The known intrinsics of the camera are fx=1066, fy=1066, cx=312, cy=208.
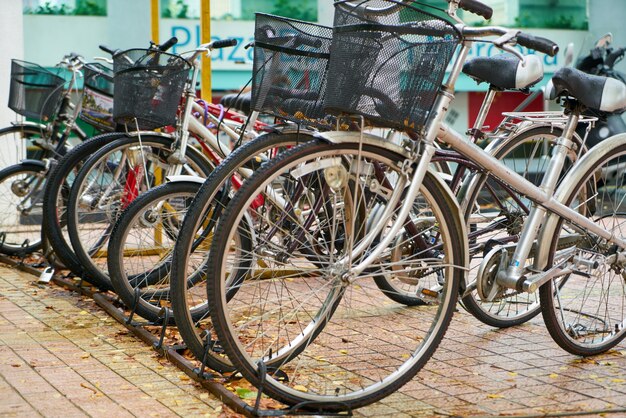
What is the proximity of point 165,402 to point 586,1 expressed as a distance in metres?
17.6

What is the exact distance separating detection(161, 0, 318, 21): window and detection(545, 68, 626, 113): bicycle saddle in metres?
12.8

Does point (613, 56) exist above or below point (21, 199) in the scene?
above

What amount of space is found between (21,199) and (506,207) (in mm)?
4099

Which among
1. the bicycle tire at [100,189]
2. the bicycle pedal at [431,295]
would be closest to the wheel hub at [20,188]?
the bicycle tire at [100,189]

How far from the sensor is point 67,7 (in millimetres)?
16172

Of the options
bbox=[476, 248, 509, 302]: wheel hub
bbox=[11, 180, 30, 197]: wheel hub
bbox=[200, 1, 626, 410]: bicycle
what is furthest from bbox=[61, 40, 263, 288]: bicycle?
bbox=[476, 248, 509, 302]: wheel hub

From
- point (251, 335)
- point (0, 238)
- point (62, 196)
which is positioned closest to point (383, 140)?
point (251, 335)

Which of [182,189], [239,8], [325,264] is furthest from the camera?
[239,8]

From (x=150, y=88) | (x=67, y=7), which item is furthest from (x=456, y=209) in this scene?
(x=67, y=7)

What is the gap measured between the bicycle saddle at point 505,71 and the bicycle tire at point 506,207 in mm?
370

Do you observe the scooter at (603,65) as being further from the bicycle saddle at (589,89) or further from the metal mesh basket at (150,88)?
the bicycle saddle at (589,89)

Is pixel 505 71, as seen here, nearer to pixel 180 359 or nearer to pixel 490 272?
pixel 490 272

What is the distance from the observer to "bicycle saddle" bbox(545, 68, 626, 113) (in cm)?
467

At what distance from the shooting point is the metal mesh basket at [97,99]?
7.03 meters
